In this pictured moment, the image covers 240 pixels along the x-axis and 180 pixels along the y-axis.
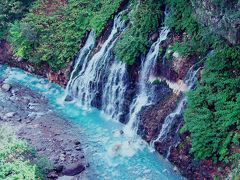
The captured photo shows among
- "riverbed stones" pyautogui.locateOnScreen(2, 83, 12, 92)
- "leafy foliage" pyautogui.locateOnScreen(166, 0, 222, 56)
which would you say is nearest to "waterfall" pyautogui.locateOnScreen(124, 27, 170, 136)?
"leafy foliage" pyautogui.locateOnScreen(166, 0, 222, 56)

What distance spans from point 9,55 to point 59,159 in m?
10.4

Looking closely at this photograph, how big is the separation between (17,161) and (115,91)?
5591 millimetres

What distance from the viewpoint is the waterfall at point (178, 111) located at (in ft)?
44.3

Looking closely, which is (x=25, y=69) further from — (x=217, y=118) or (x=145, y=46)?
(x=217, y=118)

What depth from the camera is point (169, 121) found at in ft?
44.9

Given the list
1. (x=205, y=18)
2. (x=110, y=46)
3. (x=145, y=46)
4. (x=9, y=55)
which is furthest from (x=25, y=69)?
(x=205, y=18)

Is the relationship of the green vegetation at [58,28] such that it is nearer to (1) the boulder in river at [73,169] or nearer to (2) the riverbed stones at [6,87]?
(2) the riverbed stones at [6,87]

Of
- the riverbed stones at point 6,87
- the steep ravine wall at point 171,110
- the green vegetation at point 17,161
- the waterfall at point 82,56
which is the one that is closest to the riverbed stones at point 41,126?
the riverbed stones at point 6,87

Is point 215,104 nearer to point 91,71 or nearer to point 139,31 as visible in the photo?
point 139,31

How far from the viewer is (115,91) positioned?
16328mm

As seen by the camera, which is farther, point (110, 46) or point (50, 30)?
point (50, 30)

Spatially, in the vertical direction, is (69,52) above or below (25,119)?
above

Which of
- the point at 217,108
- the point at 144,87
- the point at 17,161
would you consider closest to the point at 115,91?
the point at 144,87

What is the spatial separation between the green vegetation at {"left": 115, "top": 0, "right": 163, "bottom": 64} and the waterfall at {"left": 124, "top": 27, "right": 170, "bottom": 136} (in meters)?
0.42
